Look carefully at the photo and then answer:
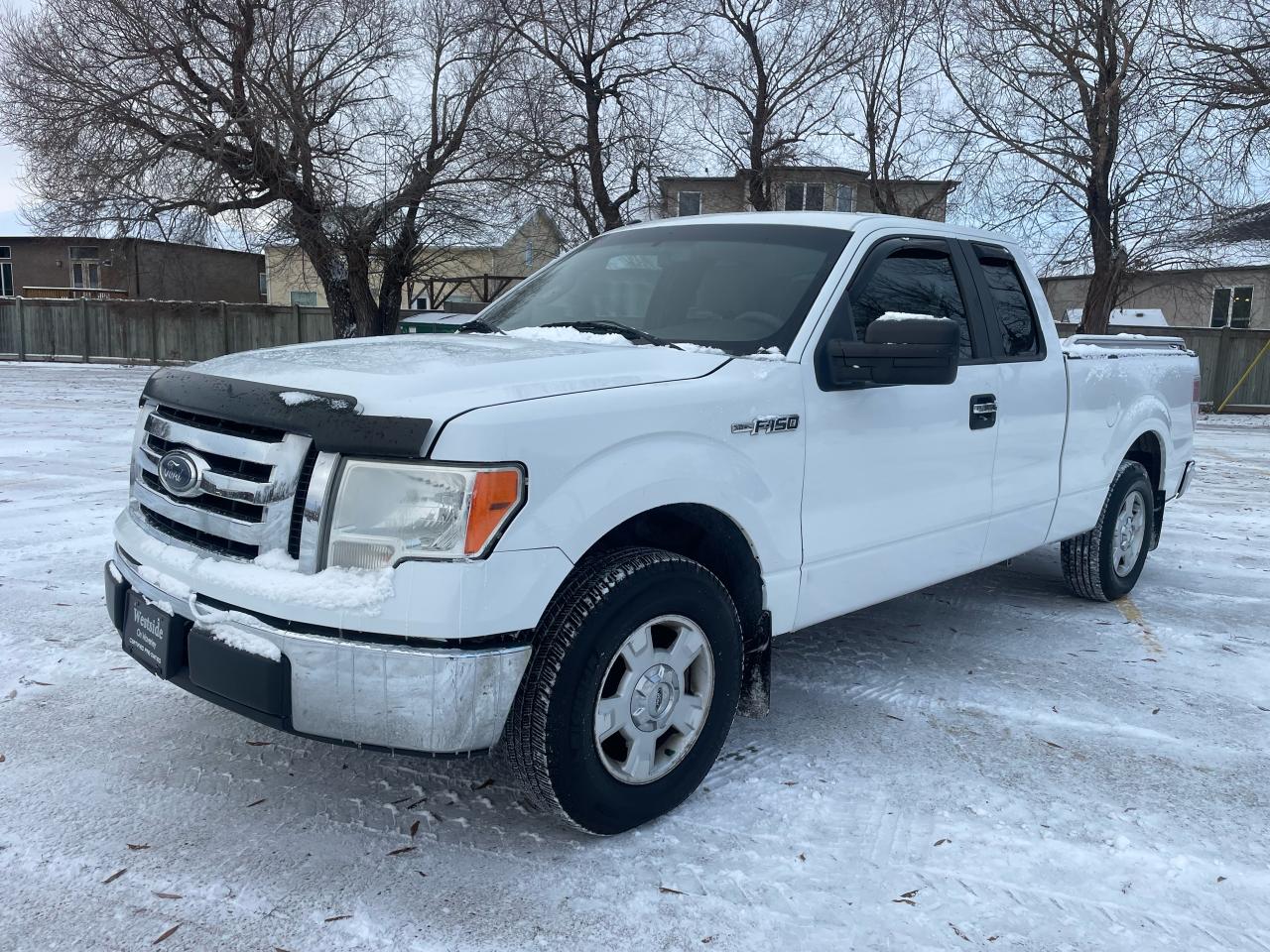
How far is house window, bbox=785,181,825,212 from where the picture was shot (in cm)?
2671

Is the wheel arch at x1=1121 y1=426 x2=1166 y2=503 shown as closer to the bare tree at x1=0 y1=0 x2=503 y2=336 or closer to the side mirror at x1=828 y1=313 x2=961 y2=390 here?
the side mirror at x1=828 y1=313 x2=961 y2=390

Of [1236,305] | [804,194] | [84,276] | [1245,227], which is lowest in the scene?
[1236,305]

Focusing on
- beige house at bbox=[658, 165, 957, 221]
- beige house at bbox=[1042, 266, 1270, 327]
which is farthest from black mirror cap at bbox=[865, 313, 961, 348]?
beige house at bbox=[1042, 266, 1270, 327]

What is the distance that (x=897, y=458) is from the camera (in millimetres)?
3953

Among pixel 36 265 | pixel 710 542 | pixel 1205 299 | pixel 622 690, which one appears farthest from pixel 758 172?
pixel 36 265

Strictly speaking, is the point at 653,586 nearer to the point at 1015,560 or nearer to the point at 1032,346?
the point at 1032,346

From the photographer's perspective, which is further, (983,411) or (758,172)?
(758,172)

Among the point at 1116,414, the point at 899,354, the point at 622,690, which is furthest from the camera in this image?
the point at 1116,414

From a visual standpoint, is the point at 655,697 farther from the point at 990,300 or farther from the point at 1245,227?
the point at 1245,227

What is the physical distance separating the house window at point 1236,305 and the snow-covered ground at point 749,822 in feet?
111

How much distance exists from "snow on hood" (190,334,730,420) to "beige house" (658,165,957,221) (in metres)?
18.3

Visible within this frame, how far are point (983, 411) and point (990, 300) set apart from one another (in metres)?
0.65

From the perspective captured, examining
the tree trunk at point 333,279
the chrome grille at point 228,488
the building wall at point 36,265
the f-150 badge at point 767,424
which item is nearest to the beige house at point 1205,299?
the tree trunk at point 333,279

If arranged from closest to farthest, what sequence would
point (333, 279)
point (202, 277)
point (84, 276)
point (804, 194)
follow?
point (333, 279), point (804, 194), point (84, 276), point (202, 277)
